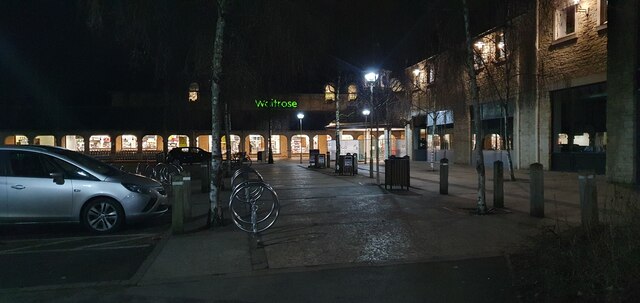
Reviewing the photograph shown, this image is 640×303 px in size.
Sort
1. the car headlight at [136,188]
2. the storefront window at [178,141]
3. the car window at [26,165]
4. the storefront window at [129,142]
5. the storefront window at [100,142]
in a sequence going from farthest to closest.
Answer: the storefront window at [178,141] → the storefront window at [129,142] → the storefront window at [100,142] → the car headlight at [136,188] → the car window at [26,165]

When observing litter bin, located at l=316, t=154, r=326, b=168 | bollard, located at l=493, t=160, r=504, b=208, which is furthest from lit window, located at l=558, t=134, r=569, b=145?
litter bin, located at l=316, t=154, r=326, b=168

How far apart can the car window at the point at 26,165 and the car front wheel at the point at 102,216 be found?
3.20 feet

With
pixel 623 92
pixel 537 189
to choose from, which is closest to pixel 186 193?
pixel 537 189

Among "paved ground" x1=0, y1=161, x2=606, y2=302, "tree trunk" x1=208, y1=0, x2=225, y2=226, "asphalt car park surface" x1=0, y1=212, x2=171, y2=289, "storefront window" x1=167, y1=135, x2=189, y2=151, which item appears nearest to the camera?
"paved ground" x1=0, y1=161, x2=606, y2=302

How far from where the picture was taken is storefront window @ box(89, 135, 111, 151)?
46.5 meters

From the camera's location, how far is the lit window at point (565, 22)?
1958cm

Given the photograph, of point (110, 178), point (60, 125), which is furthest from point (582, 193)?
point (60, 125)

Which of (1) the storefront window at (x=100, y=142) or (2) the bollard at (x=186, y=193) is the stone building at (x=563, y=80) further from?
(1) the storefront window at (x=100, y=142)

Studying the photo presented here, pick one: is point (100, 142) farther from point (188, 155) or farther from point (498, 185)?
point (498, 185)

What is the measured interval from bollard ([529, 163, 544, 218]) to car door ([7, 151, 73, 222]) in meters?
8.76

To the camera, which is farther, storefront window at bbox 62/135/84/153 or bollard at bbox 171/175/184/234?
storefront window at bbox 62/135/84/153

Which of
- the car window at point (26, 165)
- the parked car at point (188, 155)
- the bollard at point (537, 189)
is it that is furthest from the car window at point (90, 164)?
the parked car at point (188, 155)

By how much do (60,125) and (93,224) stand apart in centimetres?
4237

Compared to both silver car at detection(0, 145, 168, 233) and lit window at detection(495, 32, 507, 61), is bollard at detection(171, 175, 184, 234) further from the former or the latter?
lit window at detection(495, 32, 507, 61)
